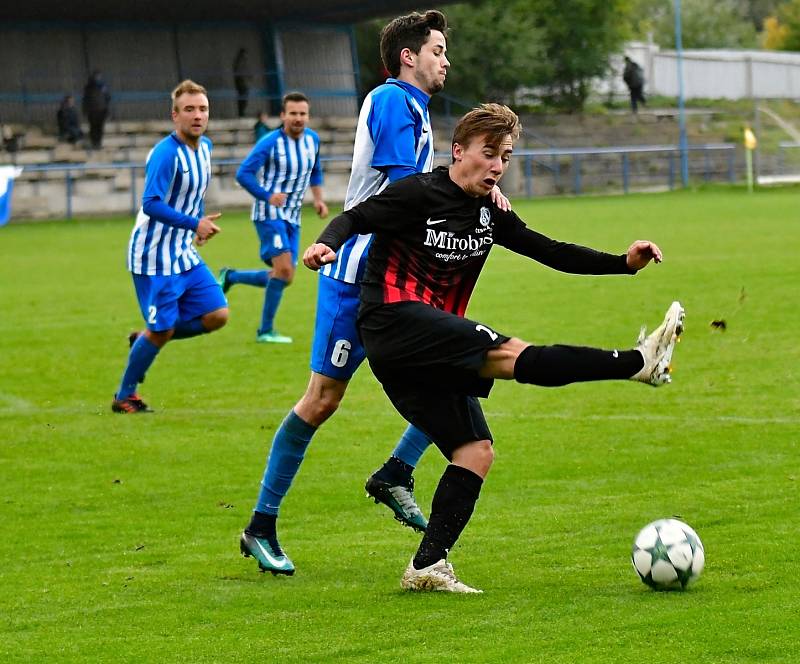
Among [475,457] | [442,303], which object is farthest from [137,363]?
[475,457]

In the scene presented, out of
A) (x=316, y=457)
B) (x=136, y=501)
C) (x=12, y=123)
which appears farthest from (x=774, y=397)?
(x=12, y=123)

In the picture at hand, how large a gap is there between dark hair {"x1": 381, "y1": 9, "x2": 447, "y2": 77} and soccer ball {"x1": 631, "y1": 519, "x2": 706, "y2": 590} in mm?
2144

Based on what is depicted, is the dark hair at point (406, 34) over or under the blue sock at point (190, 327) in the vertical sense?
over

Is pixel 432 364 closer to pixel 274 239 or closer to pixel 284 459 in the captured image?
pixel 284 459

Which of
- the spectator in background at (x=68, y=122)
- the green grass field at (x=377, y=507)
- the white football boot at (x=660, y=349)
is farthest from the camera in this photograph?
the spectator in background at (x=68, y=122)

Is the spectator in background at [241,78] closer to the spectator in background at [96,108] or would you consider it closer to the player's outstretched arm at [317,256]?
the spectator in background at [96,108]

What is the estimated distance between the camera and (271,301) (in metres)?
13.2

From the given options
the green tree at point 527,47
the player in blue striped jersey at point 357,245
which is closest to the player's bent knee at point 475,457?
the player in blue striped jersey at point 357,245

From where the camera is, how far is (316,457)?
8.17m

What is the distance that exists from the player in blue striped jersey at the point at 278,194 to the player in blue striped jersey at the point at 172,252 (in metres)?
3.03

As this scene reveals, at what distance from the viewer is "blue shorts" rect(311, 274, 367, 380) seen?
5809 millimetres

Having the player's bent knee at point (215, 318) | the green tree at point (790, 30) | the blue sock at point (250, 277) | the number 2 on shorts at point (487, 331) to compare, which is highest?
the green tree at point (790, 30)

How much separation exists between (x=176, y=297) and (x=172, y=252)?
0.99ft

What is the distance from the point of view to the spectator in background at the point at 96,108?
3734cm
